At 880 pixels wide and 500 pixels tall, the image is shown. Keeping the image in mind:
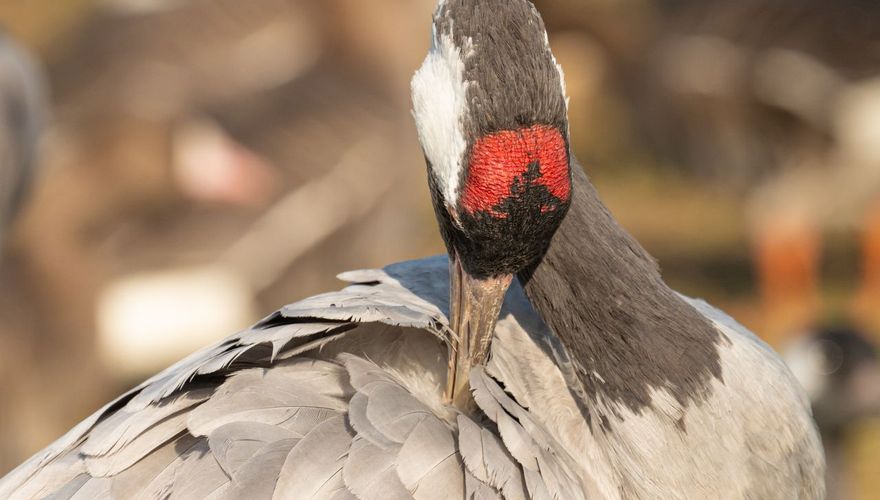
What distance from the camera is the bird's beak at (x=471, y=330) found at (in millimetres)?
2557

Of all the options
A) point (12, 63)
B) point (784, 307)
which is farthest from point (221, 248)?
point (784, 307)

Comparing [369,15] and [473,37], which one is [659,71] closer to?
[369,15]

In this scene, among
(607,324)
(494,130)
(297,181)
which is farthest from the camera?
(297,181)

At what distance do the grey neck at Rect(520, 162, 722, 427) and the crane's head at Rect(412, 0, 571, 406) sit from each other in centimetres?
19

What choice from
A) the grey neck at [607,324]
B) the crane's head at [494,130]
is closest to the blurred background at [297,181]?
the grey neck at [607,324]

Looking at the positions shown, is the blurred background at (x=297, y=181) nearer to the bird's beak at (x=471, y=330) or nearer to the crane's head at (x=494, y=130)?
the bird's beak at (x=471, y=330)

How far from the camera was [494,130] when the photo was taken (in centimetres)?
234

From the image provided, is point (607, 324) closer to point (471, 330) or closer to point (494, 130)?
point (471, 330)

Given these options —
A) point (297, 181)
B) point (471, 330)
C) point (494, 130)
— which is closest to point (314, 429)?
point (471, 330)

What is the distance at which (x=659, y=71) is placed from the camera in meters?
10.2

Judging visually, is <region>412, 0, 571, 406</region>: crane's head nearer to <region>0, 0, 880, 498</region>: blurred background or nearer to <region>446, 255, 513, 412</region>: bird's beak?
<region>446, 255, 513, 412</region>: bird's beak

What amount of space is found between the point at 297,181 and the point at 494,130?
15.6 feet

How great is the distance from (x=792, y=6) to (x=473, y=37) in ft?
23.3

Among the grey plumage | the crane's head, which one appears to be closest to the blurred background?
the grey plumage
